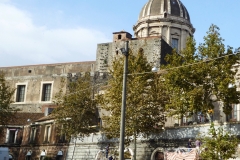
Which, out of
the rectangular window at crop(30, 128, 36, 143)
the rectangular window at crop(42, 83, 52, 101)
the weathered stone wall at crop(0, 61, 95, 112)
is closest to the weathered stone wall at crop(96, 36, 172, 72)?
the weathered stone wall at crop(0, 61, 95, 112)

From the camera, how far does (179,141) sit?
27.3 meters

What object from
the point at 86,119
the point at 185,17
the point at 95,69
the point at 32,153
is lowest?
the point at 32,153

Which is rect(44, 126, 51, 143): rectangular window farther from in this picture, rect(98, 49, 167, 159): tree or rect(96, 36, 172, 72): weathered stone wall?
rect(98, 49, 167, 159): tree

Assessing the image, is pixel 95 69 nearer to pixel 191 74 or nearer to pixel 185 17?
pixel 185 17

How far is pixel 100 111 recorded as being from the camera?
127 feet

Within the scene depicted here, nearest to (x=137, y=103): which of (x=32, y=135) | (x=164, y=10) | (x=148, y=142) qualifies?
(x=148, y=142)

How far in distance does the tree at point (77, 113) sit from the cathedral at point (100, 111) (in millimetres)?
1119

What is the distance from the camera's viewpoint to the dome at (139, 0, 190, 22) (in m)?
57.7

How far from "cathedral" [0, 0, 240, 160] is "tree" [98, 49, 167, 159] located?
1547 mm

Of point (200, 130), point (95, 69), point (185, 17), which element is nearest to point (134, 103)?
point (200, 130)

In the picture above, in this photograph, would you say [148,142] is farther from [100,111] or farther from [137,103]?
[100,111]

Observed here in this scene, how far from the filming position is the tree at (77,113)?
33938 millimetres

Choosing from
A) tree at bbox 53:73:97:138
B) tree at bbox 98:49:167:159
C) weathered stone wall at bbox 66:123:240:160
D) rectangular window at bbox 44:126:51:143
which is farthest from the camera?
rectangular window at bbox 44:126:51:143

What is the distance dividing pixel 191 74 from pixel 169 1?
3582cm
